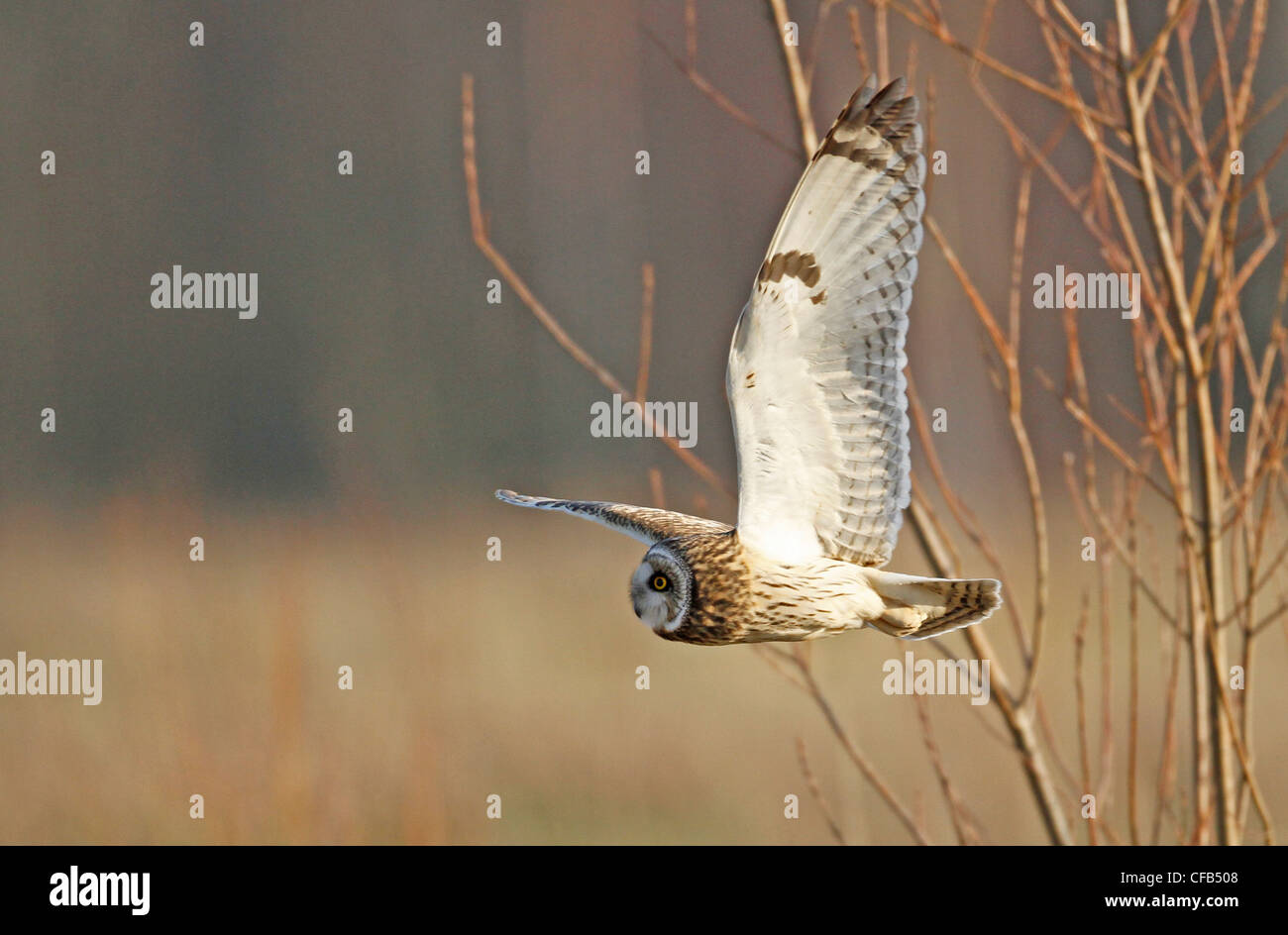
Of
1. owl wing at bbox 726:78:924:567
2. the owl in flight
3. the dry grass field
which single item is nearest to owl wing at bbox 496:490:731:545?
the owl in flight

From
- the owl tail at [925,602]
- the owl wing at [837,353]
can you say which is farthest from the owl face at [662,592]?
the owl tail at [925,602]

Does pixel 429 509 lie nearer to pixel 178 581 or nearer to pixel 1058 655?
pixel 178 581

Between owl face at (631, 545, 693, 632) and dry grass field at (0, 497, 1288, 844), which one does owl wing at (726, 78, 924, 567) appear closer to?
owl face at (631, 545, 693, 632)

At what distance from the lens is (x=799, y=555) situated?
158 centimetres

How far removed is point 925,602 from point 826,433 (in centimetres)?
25

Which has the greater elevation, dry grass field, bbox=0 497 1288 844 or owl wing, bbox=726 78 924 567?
owl wing, bbox=726 78 924 567

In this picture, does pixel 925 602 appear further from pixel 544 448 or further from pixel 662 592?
pixel 544 448

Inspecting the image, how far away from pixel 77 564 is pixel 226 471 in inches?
50.1

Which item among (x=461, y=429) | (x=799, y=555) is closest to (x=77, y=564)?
(x=461, y=429)

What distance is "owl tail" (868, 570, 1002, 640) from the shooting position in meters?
1.50

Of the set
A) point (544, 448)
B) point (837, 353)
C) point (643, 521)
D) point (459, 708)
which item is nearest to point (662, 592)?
point (643, 521)

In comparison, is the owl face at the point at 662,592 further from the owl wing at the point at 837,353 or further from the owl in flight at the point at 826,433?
the owl wing at the point at 837,353

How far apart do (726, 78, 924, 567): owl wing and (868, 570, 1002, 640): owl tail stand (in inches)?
2.6

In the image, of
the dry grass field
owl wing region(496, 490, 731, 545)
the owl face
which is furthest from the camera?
the dry grass field
